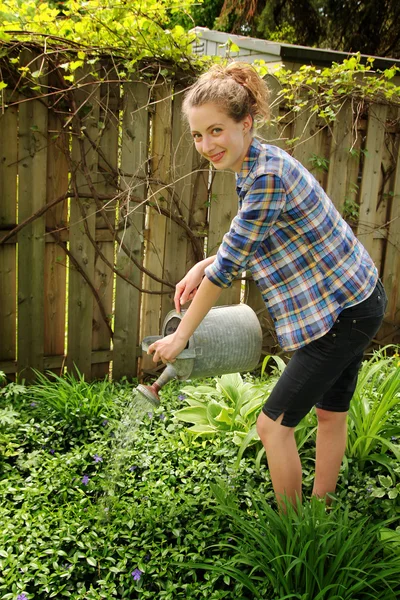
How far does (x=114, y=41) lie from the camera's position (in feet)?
12.1

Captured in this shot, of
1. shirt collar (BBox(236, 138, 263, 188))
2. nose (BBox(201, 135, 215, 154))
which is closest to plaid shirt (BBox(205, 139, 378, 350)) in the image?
shirt collar (BBox(236, 138, 263, 188))

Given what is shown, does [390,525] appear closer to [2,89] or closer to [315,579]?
[315,579]

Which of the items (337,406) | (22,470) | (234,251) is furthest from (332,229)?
(22,470)

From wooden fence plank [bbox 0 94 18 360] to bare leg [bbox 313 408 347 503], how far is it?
1992 mm

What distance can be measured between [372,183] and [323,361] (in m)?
2.79

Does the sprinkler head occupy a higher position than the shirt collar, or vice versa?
the shirt collar

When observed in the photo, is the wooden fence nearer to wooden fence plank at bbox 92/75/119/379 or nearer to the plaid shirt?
wooden fence plank at bbox 92/75/119/379

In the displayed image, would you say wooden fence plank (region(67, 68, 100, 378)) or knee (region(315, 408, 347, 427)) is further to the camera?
wooden fence plank (region(67, 68, 100, 378))

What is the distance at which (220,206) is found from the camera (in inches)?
166

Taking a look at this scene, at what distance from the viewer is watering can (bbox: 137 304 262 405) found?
2426 millimetres

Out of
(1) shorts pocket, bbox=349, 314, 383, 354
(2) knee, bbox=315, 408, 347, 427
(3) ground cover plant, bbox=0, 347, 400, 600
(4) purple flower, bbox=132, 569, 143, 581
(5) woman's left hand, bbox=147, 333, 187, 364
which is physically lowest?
(4) purple flower, bbox=132, 569, 143, 581

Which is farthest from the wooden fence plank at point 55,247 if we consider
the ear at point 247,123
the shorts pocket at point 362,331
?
the shorts pocket at point 362,331

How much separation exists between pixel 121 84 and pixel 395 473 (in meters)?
2.58

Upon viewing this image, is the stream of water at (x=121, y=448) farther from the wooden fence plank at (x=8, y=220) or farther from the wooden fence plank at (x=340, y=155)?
the wooden fence plank at (x=340, y=155)
